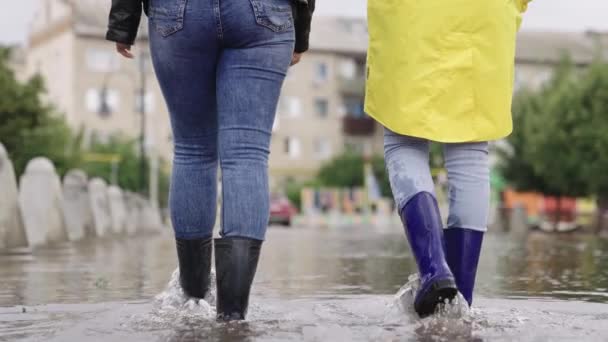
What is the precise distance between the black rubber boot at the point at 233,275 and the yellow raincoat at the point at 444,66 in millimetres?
787

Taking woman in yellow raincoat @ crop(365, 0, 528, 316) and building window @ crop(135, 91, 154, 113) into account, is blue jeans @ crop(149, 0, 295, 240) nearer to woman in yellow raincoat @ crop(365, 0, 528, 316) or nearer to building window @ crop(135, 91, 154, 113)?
woman in yellow raincoat @ crop(365, 0, 528, 316)

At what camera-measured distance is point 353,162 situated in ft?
249

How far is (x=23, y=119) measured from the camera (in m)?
32.7

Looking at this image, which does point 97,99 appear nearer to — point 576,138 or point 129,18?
point 576,138

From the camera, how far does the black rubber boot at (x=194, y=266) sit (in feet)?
14.6

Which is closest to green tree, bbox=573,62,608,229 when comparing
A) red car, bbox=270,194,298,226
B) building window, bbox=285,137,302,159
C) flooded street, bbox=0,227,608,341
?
red car, bbox=270,194,298,226

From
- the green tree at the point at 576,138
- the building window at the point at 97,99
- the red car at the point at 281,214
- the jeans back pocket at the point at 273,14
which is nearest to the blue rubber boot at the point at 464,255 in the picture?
the jeans back pocket at the point at 273,14

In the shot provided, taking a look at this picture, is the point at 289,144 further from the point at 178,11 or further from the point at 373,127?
the point at 178,11

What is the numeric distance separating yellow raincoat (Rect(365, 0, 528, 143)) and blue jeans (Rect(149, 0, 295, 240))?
Answer: 458mm

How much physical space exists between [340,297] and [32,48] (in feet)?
265

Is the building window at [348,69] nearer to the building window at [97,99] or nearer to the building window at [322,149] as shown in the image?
the building window at [322,149]

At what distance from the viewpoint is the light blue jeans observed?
441 cm

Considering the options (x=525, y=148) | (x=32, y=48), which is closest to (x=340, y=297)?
(x=525, y=148)

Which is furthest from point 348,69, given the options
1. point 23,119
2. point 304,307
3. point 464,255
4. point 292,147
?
point 464,255
